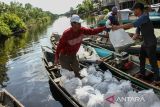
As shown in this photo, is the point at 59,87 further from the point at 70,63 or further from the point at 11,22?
the point at 11,22

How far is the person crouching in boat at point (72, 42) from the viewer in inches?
358

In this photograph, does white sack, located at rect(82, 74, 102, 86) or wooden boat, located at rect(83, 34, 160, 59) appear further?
wooden boat, located at rect(83, 34, 160, 59)

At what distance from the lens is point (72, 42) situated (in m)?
9.66

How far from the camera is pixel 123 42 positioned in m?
10.0

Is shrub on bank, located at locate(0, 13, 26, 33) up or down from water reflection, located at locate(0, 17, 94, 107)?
down

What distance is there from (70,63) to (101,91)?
1.98 metres

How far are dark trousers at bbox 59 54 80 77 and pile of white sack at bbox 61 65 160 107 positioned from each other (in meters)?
0.23

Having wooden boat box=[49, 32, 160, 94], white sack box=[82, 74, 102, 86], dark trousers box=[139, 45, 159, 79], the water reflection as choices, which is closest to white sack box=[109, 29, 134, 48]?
dark trousers box=[139, 45, 159, 79]

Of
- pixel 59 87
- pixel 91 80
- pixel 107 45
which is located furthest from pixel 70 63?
pixel 107 45

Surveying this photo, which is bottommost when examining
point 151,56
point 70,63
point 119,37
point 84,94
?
point 84,94

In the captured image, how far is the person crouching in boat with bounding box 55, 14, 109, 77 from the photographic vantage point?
29.8 feet

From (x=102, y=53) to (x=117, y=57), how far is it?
2.40 m

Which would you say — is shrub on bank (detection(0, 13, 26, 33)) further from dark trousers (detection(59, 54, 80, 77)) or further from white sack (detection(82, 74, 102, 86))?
white sack (detection(82, 74, 102, 86))

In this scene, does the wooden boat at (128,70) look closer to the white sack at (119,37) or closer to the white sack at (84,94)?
the white sack at (119,37)
